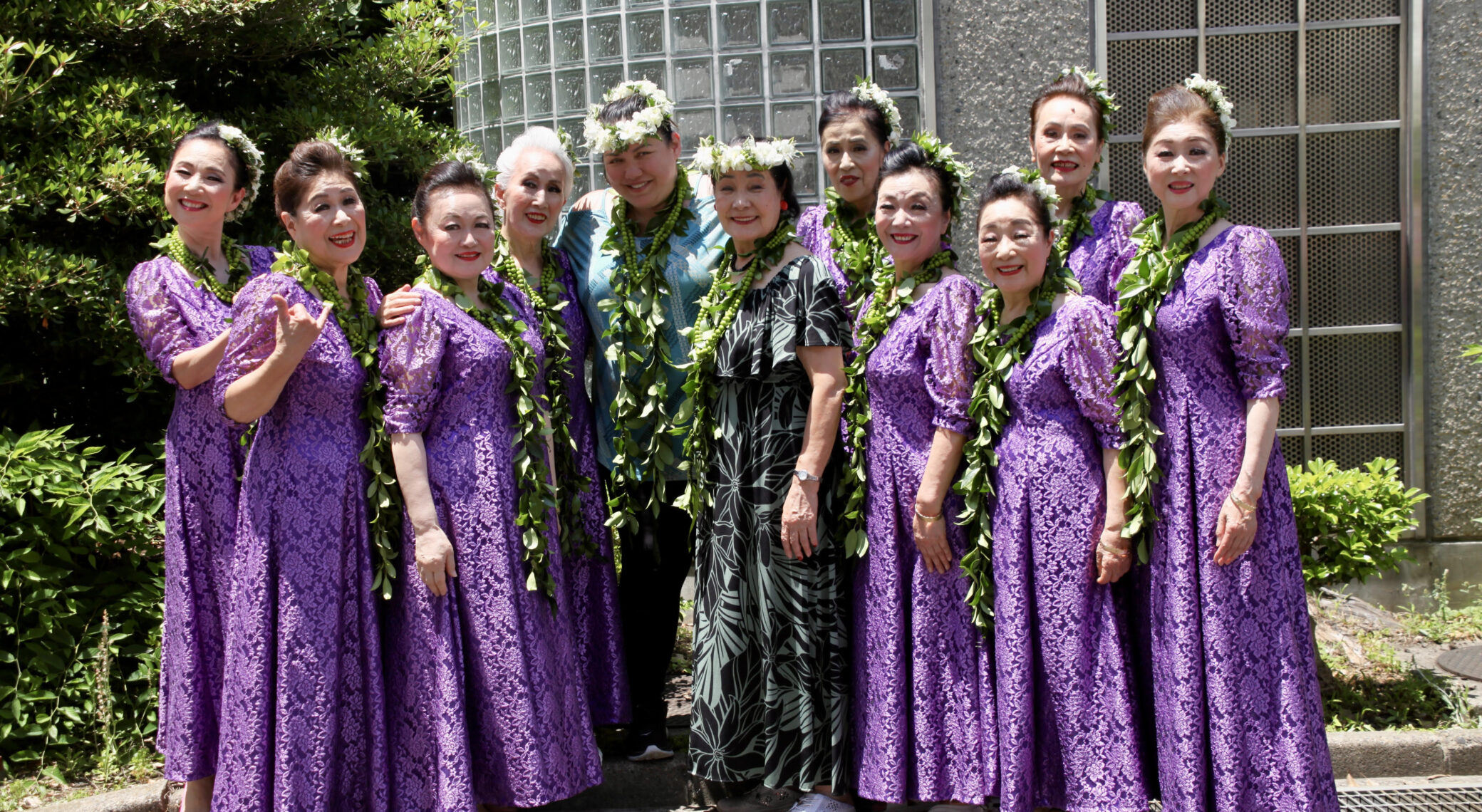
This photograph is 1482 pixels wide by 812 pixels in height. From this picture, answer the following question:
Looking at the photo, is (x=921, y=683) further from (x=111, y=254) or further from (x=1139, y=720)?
(x=111, y=254)

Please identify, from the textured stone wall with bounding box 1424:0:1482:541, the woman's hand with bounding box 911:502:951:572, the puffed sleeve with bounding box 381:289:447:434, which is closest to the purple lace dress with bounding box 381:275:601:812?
the puffed sleeve with bounding box 381:289:447:434

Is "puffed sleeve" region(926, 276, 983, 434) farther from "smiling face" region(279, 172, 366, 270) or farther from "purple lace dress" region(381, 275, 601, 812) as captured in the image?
"smiling face" region(279, 172, 366, 270)

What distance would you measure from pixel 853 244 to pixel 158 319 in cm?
221

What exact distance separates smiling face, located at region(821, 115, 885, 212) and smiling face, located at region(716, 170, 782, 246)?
37 cm

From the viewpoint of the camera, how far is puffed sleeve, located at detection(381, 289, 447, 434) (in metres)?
3.42

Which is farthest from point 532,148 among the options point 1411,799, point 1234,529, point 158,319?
point 1411,799

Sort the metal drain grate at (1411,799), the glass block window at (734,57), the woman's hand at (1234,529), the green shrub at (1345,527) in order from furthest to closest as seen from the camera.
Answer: the glass block window at (734,57) < the green shrub at (1345,527) < the metal drain grate at (1411,799) < the woman's hand at (1234,529)

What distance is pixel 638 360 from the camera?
3.99m

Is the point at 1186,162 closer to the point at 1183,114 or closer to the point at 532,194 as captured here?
the point at 1183,114

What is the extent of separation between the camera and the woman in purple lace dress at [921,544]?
11.5 feet

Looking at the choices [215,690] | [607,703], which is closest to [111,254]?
[215,690]

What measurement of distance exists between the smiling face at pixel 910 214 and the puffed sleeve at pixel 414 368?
53.6 inches

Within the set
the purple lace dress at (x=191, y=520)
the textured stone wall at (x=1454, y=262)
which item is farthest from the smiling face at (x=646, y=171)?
the textured stone wall at (x=1454, y=262)

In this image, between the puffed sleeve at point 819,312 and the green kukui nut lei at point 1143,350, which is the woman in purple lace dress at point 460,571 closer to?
the puffed sleeve at point 819,312
